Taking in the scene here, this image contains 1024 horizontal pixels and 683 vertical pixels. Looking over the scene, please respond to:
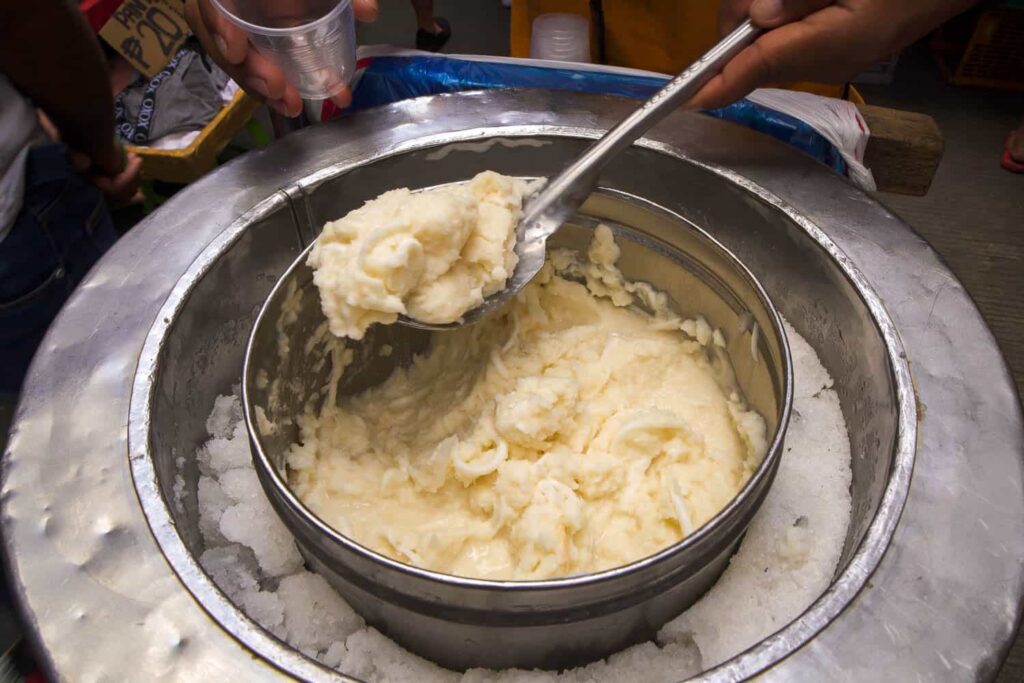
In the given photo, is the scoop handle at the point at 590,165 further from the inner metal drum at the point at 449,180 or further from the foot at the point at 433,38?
the foot at the point at 433,38

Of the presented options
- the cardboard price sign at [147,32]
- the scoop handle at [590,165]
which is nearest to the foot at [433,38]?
the cardboard price sign at [147,32]

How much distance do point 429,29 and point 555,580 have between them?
3.08m

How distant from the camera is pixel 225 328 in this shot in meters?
1.04

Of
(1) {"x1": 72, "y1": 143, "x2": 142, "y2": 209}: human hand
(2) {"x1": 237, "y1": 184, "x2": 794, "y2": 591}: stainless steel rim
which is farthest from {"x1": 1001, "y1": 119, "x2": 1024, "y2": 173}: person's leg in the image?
(1) {"x1": 72, "y1": 143, "x2": 142, "y2": 209}: human hand

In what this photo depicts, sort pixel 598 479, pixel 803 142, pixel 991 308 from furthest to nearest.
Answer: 1. pixel 991 308
2. pixel 803 142
3. pixel 598 479

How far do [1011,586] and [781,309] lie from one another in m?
0.51

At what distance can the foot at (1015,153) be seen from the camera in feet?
8.73

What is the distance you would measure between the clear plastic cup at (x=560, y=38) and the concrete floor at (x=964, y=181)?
1.32m

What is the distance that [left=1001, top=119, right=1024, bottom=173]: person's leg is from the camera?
2.66 meters

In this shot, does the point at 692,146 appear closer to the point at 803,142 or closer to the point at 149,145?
the point at 803,142

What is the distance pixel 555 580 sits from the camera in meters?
0.62

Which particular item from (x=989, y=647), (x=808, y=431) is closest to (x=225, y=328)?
(x=808, y=431)

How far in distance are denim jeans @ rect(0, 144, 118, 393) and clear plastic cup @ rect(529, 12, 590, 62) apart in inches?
40.5

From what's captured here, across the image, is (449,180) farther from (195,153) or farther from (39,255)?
(195,153)
